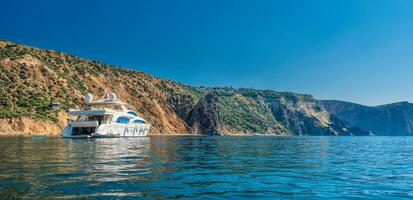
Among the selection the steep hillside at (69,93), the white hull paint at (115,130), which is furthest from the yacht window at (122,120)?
the steep hillside at (69,93)

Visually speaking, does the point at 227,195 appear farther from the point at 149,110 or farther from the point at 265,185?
the point at 149,110

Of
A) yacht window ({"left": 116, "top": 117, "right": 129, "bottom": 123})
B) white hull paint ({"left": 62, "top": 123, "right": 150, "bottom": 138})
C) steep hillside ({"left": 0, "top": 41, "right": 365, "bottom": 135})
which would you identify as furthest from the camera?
steep hillside ({"left": 0, "top": 41, "right": 365, "bottom": 135})

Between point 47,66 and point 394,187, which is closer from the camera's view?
point 394,187

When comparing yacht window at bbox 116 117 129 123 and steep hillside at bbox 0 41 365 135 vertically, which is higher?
steep hillside at bbox 0 41 365 135

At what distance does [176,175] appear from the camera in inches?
677

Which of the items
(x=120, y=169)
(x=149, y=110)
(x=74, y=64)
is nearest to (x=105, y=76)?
(x=74, y=64)

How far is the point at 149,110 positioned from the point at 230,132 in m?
60.2

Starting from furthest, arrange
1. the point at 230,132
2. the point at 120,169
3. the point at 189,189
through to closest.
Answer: the point at 230,132 → the point at 120,169 → the point at 189,189

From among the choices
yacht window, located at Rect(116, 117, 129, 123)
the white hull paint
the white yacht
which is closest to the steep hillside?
the white yacht

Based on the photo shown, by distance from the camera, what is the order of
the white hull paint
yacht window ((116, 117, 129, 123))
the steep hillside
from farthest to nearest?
the steep hillside < yacht window ((116, 117, 129, 123)) < the white hull paint

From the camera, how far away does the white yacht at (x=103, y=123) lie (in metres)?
66.2

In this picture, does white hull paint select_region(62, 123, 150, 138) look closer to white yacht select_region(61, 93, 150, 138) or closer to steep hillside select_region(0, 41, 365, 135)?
white yacht select_region(61, 93, 150, 138)

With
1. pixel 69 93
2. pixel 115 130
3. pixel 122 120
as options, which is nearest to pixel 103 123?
pixel 115 130

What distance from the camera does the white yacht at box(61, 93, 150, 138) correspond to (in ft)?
217
